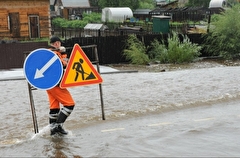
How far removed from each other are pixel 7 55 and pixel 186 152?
555 inches

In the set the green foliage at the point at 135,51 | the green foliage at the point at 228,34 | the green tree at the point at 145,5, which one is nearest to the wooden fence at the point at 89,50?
the green foliage at the point at 135,51

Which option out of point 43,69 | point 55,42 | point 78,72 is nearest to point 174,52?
point 78,72

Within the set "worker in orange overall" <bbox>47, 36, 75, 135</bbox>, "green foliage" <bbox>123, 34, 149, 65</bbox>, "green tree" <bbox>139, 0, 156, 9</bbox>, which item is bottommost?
"green foliage" <bbox>123, 34, 149, 65</bbox>

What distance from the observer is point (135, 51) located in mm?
17688

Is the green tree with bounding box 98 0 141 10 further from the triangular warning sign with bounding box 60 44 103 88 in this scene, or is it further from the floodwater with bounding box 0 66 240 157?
the triangular warning sign with bounding box 60 44 103 88

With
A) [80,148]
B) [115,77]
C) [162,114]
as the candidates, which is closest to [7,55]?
[115,77]

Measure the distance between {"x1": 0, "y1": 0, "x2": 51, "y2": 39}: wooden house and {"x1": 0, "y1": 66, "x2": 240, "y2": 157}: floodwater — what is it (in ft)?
50.5

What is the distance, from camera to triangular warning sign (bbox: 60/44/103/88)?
18.5 feet

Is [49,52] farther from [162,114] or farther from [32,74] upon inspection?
[162,114]

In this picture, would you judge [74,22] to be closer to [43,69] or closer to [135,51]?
[135,51]

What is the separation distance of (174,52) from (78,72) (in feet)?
40.2

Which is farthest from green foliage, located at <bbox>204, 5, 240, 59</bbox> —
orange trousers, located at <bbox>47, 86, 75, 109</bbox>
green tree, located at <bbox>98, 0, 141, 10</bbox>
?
green tree, located at <bbox>98, 0, 141, 10</bbox>

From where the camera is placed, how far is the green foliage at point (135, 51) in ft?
A: 57.8

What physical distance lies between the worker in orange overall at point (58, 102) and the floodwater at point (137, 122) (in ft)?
0.72
